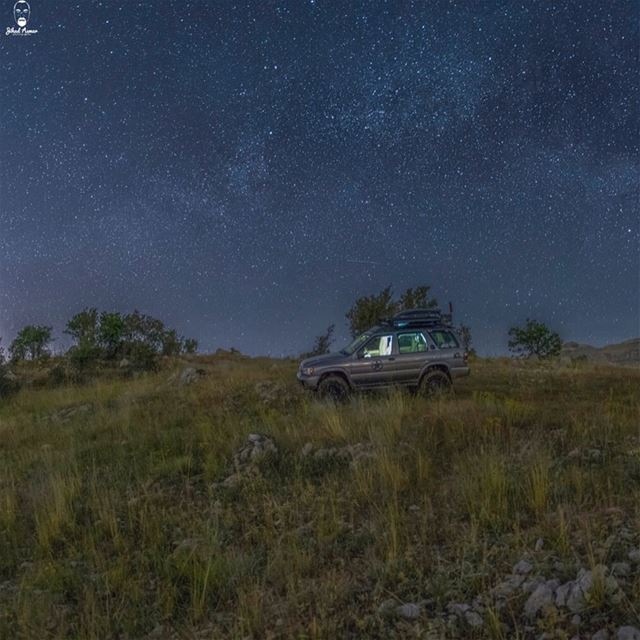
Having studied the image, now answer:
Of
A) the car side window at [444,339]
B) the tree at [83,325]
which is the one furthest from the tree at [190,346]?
the car side window at [444,339]

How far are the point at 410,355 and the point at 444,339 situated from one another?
3.92 feet

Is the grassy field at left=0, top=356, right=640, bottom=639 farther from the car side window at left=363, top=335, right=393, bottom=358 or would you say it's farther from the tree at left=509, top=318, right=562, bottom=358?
the tree at left=509, top=318, right=562, bottom=358

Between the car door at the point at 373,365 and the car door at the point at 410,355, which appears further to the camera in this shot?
the car door at the point at 410,355

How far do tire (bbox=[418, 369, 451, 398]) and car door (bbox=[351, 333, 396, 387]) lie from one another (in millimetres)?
905

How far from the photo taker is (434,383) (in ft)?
43.9

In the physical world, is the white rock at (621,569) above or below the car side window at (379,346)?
below

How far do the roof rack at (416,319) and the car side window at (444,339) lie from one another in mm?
281

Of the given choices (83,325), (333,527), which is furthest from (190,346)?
(333,527)

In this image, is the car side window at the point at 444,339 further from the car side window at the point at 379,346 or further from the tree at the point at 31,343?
the tree at the point at 31,343

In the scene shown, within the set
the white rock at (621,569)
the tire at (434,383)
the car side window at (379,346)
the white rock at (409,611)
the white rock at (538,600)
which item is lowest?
the white rock at (409,611)

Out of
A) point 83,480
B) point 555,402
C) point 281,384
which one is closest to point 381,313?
point 281,384

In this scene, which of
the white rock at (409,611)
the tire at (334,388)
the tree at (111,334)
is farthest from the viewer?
the tree at (111,334)

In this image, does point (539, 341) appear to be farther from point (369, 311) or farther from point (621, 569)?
point (621, 569)

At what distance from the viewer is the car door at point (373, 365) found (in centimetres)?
1310
